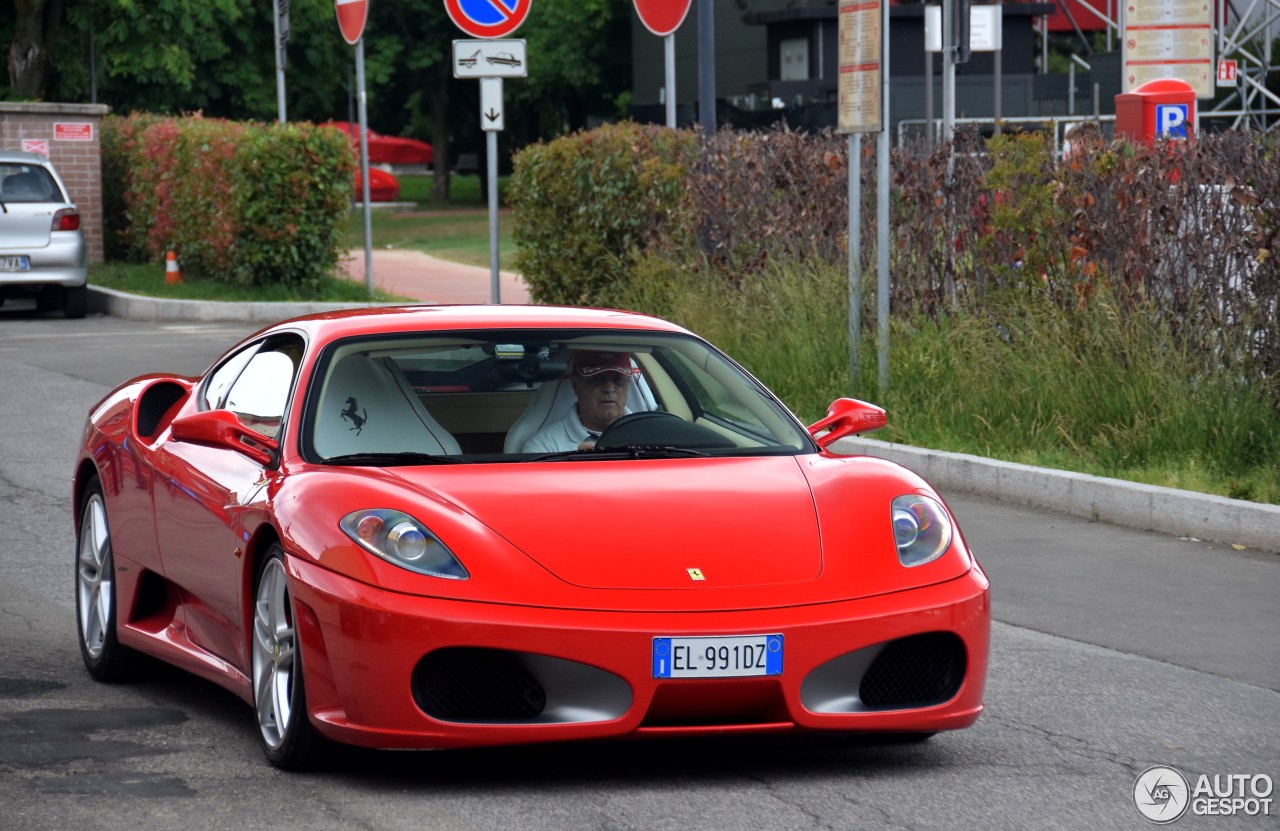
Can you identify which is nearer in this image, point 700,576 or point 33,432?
point 700,576

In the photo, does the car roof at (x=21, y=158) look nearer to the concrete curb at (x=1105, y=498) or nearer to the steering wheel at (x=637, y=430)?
the concrete curb at (x=1105, y=498)

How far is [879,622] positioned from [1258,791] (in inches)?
42.0

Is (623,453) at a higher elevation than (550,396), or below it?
below

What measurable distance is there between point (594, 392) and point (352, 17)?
53.7 feet

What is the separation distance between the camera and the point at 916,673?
549 centimetres

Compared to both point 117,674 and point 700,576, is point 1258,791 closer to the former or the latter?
point 700,576

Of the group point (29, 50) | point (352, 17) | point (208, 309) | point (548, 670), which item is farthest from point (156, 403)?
point (29, 50)

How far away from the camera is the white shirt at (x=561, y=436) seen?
20.7 ft

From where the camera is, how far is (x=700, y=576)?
17.3 ft

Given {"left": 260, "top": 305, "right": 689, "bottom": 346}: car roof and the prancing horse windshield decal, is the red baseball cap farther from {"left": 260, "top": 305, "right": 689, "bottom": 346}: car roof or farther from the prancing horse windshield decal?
the prancing horse windshield decal

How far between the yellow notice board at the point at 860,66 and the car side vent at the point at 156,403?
5.82 meters

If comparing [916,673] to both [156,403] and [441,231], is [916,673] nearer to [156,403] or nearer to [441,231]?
[156,403]

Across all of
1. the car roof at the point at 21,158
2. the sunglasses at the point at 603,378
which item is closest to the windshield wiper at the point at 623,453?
the sunglasses at the point at 603,378

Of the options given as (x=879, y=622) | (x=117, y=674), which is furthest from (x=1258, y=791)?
(x=117, y=674)
